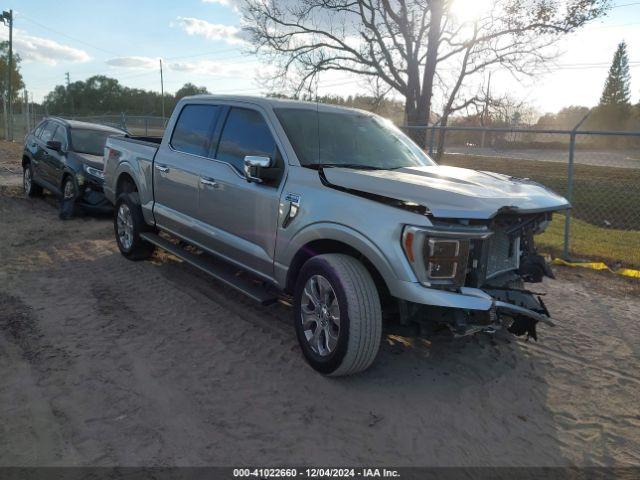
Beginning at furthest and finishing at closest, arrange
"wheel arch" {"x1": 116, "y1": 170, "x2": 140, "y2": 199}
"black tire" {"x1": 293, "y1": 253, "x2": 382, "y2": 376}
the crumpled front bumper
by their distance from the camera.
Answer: "wheel arch" {"x1": 116, "y1": 170, "x2": 140, "y2": 199}, "black tire" {"x1": 293, "y1": 253, "x2": 382, "y2": 376}, the crumpled front bumper

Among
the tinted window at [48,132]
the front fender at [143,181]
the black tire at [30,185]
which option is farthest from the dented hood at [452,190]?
the black tire at [30,185]

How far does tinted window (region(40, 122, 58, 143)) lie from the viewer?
1005 cm

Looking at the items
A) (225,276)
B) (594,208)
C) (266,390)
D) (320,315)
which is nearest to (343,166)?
(320,315)

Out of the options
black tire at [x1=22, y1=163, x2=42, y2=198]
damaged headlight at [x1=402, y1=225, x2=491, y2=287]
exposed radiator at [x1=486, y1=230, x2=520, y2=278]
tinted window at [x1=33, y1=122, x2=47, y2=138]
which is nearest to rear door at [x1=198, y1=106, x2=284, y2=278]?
damaged headlight at [x1=402, y1=225, x2=491, y2=287]

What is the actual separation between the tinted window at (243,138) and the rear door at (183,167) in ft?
0.87

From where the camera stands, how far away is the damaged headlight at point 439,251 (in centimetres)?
318

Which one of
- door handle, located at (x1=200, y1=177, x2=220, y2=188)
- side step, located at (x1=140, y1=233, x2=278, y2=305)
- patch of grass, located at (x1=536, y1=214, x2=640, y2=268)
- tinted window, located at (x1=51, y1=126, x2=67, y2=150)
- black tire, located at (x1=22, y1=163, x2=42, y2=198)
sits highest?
tinted window, located at (x1=51, y1=126, x2=67, y2=150)

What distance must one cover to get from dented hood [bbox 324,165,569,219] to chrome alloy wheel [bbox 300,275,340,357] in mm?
748

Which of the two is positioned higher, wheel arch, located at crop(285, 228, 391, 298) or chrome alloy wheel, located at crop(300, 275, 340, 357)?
wheel arch, located at crop(285, 228, 391, 298)

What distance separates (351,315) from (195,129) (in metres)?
2.98

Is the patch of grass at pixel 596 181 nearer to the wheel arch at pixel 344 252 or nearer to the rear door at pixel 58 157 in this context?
the rear door at pixel 58 157

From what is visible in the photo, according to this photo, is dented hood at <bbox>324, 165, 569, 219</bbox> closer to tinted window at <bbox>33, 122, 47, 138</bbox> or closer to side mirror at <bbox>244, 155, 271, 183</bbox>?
side mirror at <bbox>244, 155, 271, 183</bbox>

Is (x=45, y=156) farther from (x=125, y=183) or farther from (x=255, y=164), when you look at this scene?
(x=255, y=164)

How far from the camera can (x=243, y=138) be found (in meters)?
4.62
